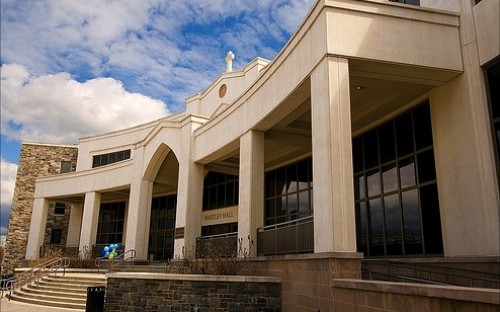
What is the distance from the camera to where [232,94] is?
25.2 metres

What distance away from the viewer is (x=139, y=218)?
24906 millimetres

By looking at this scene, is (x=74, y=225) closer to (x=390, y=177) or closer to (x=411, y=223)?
(x=390, y=177)

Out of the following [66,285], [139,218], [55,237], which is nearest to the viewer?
[66,285]

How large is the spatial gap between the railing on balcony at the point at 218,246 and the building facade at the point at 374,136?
306mm

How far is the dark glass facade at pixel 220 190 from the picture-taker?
975 inches

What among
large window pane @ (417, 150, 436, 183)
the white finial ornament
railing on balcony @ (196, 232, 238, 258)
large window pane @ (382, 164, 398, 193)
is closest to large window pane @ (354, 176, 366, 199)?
large window pane @ (382, 164, 398, 193)

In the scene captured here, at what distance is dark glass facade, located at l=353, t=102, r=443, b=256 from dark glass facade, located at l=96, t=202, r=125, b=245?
22.4 meters

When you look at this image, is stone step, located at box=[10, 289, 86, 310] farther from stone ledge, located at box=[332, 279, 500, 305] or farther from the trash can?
stone ledge, located at box=[332, 279, 500, 305]

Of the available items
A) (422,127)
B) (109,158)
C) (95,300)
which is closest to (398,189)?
(422,127)

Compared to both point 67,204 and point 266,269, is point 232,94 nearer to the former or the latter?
point 266,269

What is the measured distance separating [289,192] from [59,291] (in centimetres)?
1073

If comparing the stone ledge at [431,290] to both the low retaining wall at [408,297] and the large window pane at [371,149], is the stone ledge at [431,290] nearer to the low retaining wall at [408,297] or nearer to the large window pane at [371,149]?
the low retaining wall at [408,297]

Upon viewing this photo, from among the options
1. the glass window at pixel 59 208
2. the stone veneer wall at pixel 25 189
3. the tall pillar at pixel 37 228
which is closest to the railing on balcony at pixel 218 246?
the tall pillar at pixel 37 228

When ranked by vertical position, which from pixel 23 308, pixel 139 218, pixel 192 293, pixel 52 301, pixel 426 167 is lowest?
pixel 23 308
